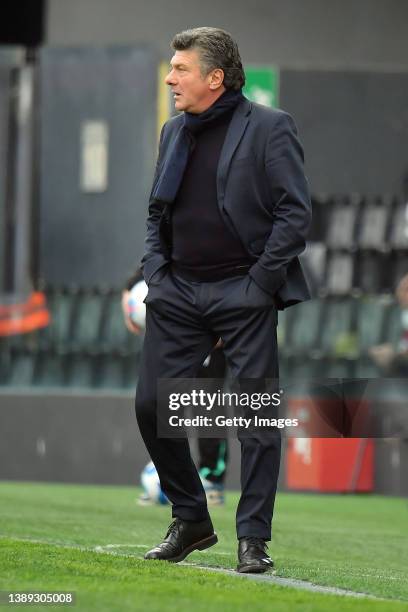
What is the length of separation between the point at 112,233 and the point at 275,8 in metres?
3.15

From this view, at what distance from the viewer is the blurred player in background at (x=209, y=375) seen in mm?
10234

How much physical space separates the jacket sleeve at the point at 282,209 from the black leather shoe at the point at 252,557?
95cm

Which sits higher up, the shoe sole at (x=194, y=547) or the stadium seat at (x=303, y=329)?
the shoe sole at (x=194, y=547)

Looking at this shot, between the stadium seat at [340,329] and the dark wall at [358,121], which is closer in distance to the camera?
the stadium seat at [340,329]

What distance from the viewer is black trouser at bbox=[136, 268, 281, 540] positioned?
6238 millimetres

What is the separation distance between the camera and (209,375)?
34.2 ft

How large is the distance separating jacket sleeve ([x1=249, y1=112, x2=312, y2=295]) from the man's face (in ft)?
1.00

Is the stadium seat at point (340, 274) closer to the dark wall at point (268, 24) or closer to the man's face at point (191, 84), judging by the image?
the dark wall at point (268, 24)

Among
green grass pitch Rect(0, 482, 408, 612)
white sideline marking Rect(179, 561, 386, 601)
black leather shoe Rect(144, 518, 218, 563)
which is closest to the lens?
green grass pitch Rect(0, 482, 408, 612)

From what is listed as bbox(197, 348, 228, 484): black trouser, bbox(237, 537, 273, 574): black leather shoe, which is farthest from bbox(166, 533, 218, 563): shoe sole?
bbox(197, 348, 228, 484): black trouser

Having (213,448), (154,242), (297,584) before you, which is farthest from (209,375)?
(297,584)

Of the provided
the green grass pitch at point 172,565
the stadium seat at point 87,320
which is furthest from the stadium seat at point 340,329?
the green grass pitch at point 172,565

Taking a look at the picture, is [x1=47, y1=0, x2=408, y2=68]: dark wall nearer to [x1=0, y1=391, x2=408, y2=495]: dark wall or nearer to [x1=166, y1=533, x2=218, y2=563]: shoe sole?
[x1=0, y1=391, x2=408, y2=495]: dark wall

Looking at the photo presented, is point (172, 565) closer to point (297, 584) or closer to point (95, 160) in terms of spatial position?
point (297, 584)
